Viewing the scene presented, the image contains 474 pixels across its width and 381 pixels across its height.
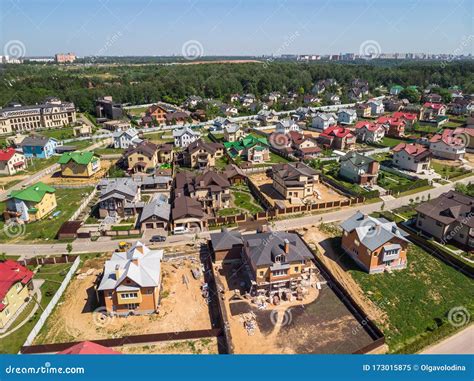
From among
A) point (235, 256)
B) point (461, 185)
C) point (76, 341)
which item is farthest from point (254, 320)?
point (461, 185)

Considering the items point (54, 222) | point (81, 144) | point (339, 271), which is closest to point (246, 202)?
point (339, 271)

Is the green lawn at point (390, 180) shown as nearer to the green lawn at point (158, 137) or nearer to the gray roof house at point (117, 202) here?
the gray roof house at point (117, 202)

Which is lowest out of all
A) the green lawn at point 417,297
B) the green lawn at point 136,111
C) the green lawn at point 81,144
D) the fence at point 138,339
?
the green lawn at point 417,297

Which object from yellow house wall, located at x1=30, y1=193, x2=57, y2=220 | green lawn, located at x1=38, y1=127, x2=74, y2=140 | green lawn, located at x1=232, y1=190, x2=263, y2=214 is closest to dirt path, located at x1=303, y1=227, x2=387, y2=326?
green lawn, located at x1=232, y1=190, x2=263, y2=214

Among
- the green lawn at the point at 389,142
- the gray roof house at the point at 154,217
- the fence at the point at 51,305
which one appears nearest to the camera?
the fence at the point at 51,305

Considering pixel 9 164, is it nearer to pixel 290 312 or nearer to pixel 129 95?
pixel 290 312

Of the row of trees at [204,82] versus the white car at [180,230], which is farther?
the row of trees at [204,82]

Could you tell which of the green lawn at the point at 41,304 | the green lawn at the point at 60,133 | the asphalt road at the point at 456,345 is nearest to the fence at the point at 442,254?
the asphalt road at the point at 456,345
